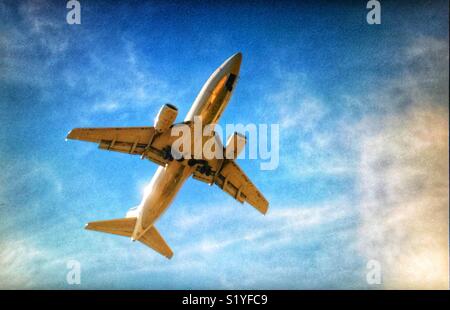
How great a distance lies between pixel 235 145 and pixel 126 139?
9.53 metres

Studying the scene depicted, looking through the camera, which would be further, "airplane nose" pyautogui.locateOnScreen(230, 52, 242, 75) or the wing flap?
"airplane nose" pyautogui.locateOnScreen(230, 52, 242, 75)

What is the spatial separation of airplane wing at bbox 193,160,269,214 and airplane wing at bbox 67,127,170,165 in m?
5.26

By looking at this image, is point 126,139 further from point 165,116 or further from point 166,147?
point 165,116

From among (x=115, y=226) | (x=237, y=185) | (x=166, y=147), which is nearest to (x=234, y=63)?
(x=166, y=147)

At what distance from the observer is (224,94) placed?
31.4 meters

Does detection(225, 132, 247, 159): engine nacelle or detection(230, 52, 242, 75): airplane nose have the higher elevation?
detection(230, 52, 242, 75): airplane nose

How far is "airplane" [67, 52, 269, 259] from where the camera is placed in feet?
102

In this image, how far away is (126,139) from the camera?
31.8m

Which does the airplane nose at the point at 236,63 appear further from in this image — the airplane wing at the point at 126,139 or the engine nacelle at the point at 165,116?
the airplane wing at the point at 126,139

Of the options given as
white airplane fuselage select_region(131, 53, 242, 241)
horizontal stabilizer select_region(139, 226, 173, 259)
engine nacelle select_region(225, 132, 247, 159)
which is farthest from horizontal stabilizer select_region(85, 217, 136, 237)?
engine nacelle select_region(225, 132, 247, 159)

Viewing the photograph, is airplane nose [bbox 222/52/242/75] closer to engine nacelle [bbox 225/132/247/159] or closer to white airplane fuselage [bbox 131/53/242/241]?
white airplane fuselage [bbox 131/53/242/241]

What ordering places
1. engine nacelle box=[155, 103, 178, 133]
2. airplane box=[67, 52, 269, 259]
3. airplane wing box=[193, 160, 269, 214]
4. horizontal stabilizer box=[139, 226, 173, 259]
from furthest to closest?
horizontal stabilizer box=[139, 226, 173, 259] → airplane wing box=[193, 160, 269, 214] → airplane box=[67, 52, 269, 259] → engine nacelle box=[155, 103, 178, 133]

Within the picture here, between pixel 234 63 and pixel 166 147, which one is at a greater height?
pixel 234 63
